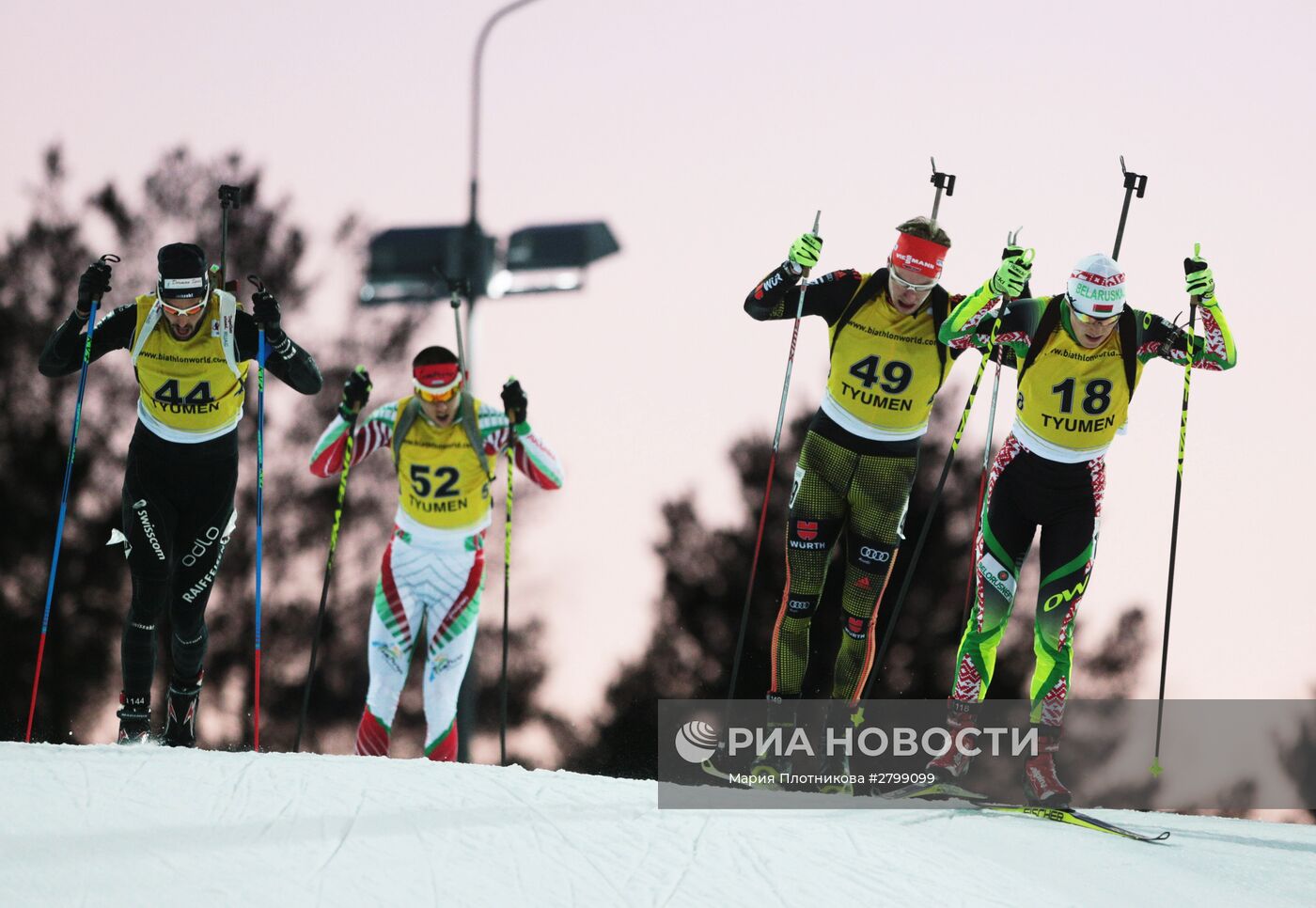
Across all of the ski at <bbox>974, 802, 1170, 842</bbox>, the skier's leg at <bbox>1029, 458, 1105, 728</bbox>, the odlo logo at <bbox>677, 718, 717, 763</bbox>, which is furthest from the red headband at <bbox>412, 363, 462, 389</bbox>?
the ski at <bbox>974, 802, 1170, 842</bbox>

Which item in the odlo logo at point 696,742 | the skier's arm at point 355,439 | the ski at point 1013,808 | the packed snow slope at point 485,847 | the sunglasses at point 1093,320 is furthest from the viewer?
the odlo logo at point 696,742

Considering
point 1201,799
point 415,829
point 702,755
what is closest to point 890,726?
point 702,755

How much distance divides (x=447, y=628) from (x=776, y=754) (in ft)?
5.58

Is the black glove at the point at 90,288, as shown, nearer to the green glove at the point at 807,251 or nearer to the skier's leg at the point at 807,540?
the green glove at the point at 807,251

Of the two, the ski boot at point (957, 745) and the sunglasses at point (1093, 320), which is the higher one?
the sunglasses at point (1093, 320)

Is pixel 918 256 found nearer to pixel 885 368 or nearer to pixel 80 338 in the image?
pixel 885 368

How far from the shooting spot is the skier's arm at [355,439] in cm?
810

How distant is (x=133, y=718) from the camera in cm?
797

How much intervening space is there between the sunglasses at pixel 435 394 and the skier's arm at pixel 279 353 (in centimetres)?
48

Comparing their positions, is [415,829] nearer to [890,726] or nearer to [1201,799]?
[890,726]

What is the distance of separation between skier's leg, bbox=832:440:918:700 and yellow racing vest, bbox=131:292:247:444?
301cm

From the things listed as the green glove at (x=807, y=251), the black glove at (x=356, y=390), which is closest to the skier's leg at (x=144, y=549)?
the black glove at (x=356, y=390)

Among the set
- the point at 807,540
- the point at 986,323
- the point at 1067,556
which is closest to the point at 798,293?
the point at 986,323

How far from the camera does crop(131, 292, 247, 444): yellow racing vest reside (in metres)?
7.80
